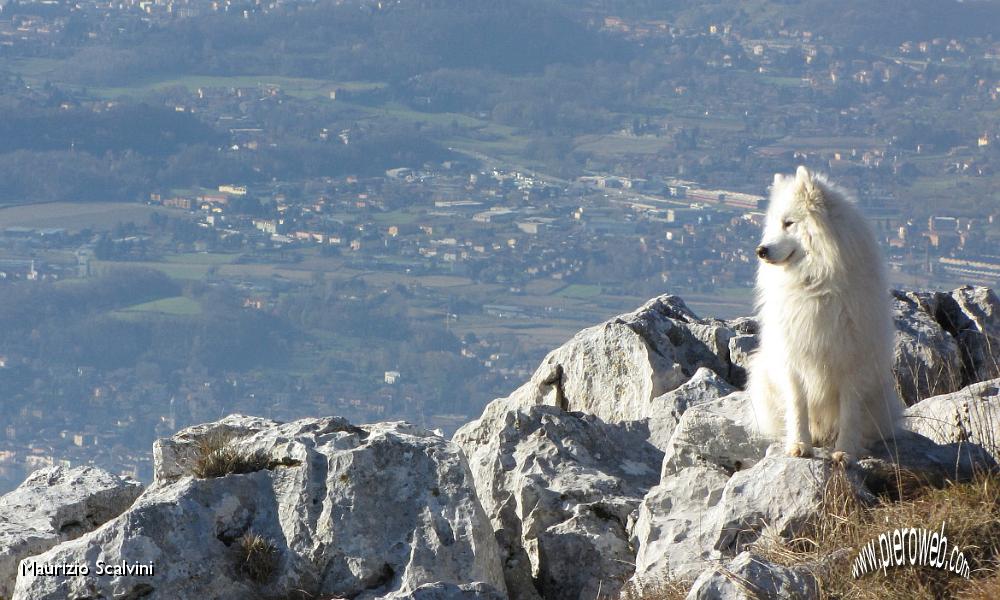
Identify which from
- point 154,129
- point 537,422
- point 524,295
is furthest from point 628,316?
point 154,129

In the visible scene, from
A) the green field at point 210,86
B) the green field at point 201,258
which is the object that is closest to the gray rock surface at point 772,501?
the green field at point 201,258

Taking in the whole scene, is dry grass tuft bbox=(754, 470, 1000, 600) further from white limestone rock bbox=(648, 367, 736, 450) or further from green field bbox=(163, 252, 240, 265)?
green field bbox=(163, 252, 240, 265)

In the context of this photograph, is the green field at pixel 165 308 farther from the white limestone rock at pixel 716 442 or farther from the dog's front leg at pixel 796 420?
the dog's front leg at pixel 796 420

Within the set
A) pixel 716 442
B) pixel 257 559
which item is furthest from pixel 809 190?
pixel 257 559

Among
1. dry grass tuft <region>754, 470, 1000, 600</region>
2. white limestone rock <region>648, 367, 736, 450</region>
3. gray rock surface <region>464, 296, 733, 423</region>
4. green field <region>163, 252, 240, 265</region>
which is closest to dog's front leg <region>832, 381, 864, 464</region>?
dry grass tuft <region>754, 470, 1000, 600</region>

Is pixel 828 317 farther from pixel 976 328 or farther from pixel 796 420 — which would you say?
pixel 976 328

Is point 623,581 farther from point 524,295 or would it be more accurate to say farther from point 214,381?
point 524,295

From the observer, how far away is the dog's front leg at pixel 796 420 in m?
7.55

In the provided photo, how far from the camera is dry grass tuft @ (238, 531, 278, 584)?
276 inches

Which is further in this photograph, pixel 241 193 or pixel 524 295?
pixel 241 193

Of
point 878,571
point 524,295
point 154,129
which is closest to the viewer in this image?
point 878,571

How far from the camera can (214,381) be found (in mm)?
98062

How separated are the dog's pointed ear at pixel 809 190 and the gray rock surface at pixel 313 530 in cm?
278

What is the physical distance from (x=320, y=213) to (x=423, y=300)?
36.1 metres
